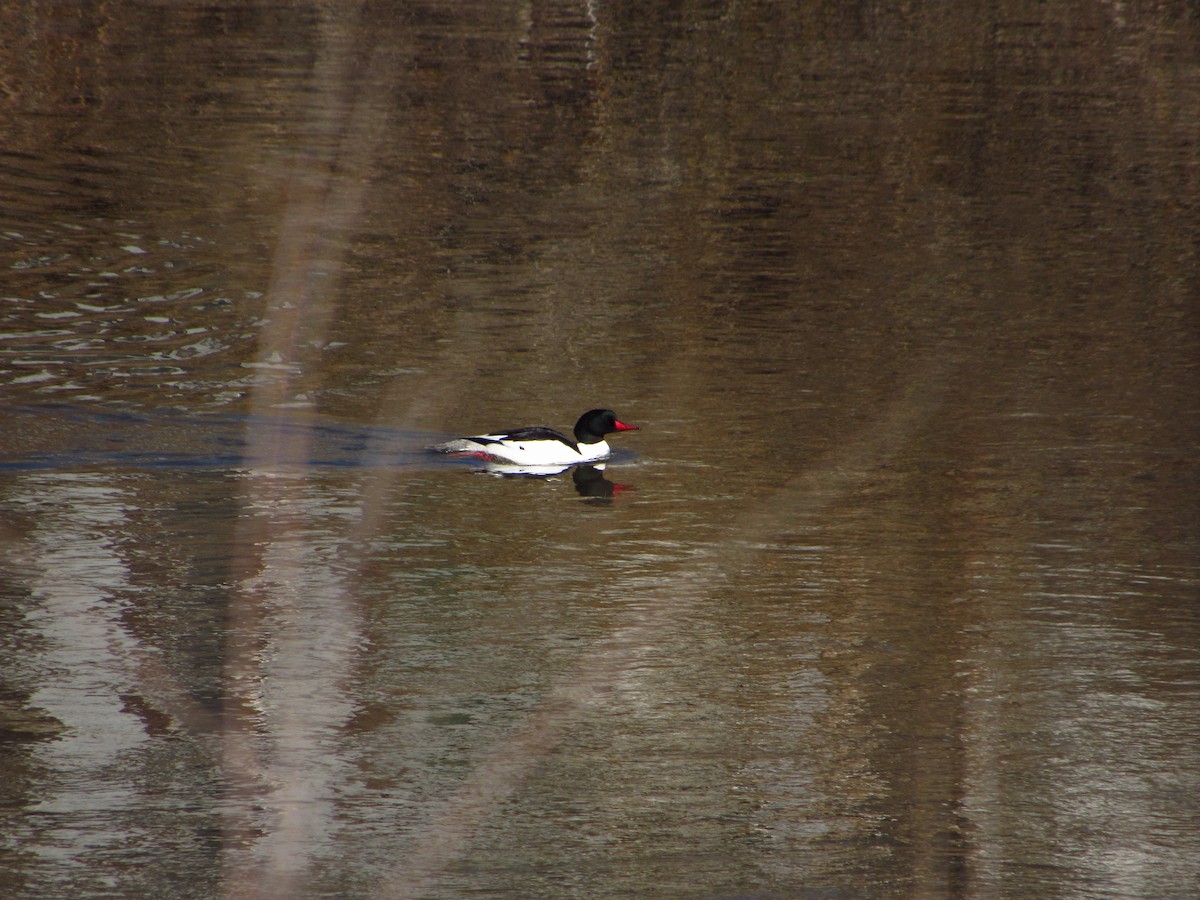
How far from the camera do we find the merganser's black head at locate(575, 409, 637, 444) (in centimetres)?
1316

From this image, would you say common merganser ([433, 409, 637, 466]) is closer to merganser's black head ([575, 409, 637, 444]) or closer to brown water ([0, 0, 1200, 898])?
merganser's black head ([575, 409, 637, 444])

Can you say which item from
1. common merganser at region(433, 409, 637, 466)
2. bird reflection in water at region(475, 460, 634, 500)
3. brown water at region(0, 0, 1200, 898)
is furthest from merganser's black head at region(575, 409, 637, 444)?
brown water at region(0, 0, 1200, 898)

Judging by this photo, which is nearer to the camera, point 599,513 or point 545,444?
point 599,513

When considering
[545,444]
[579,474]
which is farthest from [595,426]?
[545,444]

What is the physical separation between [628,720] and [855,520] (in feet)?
11.7

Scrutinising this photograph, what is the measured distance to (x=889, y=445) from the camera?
13555mm

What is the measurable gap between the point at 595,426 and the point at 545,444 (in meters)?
0.57

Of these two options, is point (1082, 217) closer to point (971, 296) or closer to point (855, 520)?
point (971, 296)

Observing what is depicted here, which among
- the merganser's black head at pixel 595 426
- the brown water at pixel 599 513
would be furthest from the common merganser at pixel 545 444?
the brown water at pixel 599 513

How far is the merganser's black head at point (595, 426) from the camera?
1316cm

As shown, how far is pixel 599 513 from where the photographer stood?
12.1m

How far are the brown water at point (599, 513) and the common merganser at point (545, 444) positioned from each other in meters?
0.24

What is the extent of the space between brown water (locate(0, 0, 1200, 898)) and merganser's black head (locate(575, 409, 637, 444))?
34 cm

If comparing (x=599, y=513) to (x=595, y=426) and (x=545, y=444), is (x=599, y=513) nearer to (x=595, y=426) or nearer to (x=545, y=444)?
(x=545, y=444)
